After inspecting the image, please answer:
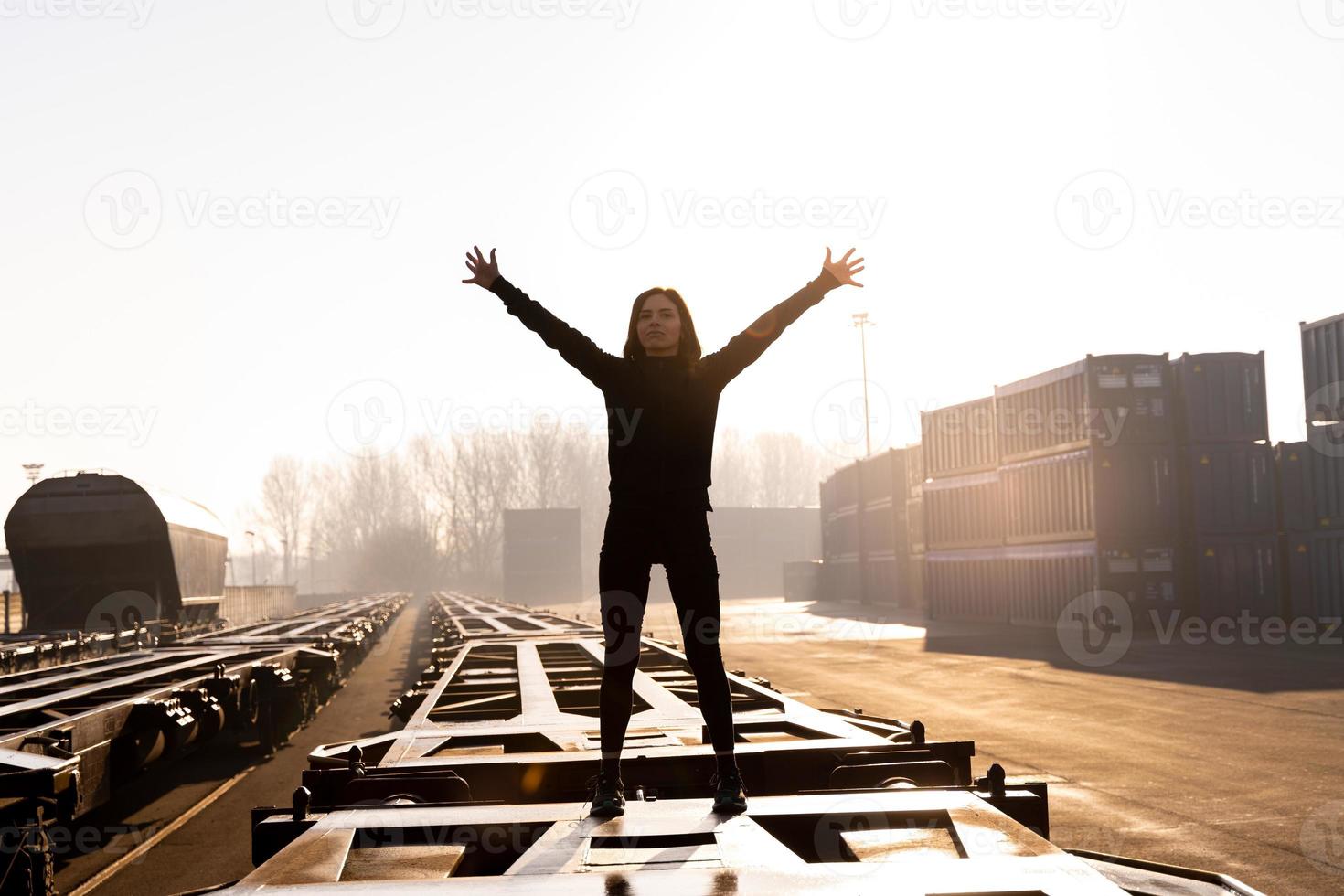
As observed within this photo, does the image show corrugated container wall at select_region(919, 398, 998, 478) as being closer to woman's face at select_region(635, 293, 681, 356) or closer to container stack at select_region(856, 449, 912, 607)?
container stack at select_region(856, 449, 912, 607)

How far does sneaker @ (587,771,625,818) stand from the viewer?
11.9 feet

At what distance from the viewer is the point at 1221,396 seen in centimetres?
2389

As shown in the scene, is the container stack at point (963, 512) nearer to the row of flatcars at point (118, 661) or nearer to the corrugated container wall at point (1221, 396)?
the corrugated container wall at point (1221, 396)

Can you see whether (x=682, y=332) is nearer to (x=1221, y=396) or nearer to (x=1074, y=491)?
(x=1074, y=491)

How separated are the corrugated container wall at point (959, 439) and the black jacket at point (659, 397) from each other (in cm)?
2594

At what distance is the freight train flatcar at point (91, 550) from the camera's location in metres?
19.8

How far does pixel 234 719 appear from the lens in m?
11.2

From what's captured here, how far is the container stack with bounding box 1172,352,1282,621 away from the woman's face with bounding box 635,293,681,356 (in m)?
22.7

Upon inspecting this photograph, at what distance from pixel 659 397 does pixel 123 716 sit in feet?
17.1

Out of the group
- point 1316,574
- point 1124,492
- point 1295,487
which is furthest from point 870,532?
point 1316,574

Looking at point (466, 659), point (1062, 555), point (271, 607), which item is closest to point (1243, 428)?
point (1062, 555)

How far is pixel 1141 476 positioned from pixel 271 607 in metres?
28.9

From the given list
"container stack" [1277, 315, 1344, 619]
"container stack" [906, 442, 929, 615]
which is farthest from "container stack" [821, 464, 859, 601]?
"container stack" [1277, 315, 1344, 619]

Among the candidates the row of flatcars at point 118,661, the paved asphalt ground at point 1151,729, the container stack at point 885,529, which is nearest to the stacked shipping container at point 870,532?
the container stack at point 885,529
